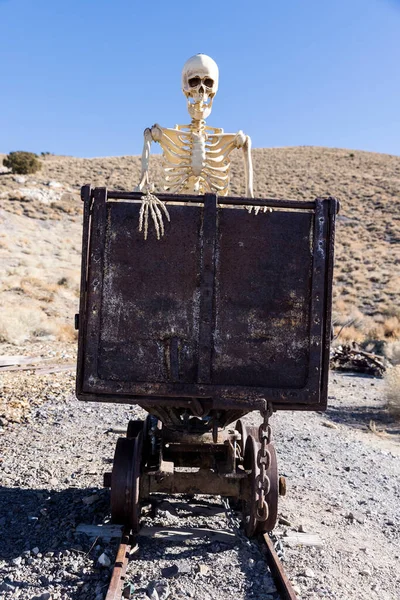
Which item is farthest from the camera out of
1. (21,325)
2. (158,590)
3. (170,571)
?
(21,325)

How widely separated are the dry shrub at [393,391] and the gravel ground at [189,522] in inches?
95.2

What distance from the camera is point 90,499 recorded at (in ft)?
17.5

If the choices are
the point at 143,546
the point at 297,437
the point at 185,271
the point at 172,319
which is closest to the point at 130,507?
the point at 143,546

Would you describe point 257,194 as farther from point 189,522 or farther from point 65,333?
point 189,522

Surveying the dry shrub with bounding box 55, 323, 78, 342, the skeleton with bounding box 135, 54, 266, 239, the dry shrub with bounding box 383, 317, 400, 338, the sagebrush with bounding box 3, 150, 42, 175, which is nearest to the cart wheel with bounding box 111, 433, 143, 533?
the skeleton with bounding box 135, 54, 266, 239

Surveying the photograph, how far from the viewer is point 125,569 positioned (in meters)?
3.95

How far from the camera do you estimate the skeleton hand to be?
3.89 meters

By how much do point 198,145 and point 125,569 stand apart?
14.5 ft

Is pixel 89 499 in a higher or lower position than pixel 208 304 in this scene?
lower

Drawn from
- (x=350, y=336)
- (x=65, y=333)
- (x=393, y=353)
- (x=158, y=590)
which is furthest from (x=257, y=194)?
(x=158, y=590)

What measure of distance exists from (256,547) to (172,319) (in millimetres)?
2067

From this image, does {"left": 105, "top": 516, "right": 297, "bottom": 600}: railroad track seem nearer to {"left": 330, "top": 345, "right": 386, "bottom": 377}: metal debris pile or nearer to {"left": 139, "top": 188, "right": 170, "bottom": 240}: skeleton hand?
{"left": 139, "top": 188, "right": 170, "bottom": 240}: skeleton hand

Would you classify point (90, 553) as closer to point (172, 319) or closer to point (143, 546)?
point (143, 546)

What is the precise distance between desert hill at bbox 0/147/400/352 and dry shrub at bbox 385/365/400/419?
778 centimetres
